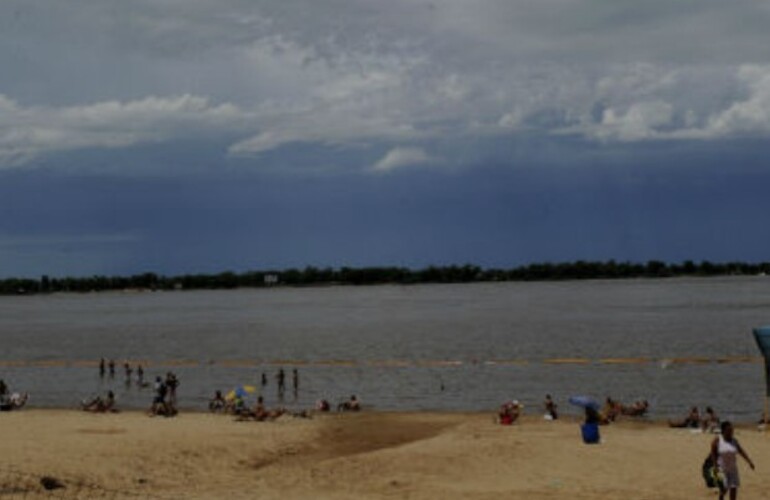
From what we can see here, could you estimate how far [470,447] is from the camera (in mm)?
30969

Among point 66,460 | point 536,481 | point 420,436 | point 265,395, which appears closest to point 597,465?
point 536,481

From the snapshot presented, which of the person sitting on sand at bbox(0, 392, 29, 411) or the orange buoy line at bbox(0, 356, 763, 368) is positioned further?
the orange buoy line at bbox(0, 356, 763, 368)

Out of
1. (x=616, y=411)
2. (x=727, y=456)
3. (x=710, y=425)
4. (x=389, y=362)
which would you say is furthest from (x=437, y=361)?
(x=727, y=456)

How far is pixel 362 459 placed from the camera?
29359 mm

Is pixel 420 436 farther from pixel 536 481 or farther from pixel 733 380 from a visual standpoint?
pixel 733 380

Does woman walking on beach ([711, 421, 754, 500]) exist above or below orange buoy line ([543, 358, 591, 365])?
above

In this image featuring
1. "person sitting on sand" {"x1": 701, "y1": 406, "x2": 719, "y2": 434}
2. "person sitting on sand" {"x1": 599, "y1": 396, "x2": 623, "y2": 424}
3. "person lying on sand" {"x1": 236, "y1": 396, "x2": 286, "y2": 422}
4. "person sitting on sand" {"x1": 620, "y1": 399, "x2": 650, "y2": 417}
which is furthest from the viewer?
"person sitting on sand" {"x1": 620, "y1": 399, "x2": 650, "y2": 417}

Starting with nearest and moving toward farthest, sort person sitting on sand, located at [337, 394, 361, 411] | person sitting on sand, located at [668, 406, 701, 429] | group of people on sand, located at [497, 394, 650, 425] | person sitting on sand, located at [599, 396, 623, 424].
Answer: person sitting on sand, located at [668, 406, 701, 429] < group of people on sand, located at [497, 394, 650, 425] < person sitting on sand, located at [599, 396, 623, 424] < person sitting on sand, located at [337, 394, 361, 411]

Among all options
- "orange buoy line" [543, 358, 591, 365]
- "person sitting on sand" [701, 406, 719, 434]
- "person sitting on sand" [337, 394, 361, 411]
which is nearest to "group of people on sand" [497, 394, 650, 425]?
"person sitting on sand" [701, 406, 719, 434]

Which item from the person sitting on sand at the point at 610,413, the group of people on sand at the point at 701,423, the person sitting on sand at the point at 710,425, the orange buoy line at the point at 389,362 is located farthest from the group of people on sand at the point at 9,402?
the person sitting on sand at the point at 710,425

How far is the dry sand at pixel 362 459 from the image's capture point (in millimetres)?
24391

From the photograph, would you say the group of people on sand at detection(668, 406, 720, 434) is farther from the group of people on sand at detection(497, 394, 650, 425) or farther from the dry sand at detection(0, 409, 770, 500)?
the group of people on sand at detection(497, 394, 650, 425)

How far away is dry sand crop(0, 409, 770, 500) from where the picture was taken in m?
24.4

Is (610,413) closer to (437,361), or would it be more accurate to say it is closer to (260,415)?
(260,415)
